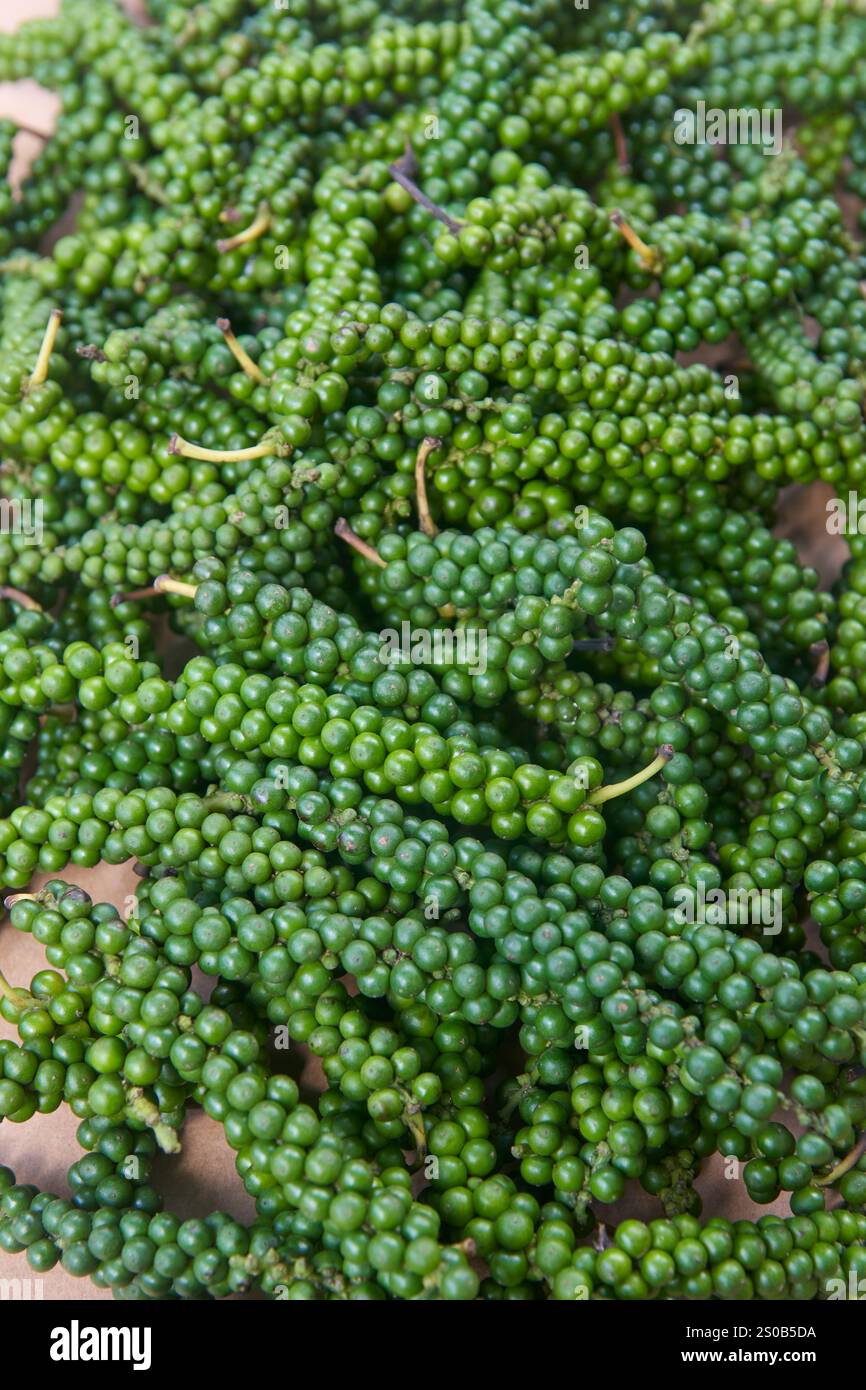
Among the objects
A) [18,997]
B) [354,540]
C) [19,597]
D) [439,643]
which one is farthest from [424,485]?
[18,997]

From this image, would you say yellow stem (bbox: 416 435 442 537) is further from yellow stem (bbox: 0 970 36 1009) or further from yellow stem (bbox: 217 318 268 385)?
yellow stem (bbox: 0 970 36 1009)

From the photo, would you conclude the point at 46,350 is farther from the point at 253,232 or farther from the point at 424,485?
the point at 424,485

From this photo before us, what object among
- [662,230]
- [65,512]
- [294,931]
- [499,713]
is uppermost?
[662,230]

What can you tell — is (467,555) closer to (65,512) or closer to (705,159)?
(65,512)

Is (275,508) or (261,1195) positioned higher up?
(275,508)

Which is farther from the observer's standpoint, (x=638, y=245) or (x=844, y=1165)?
(x=638, y=245)
